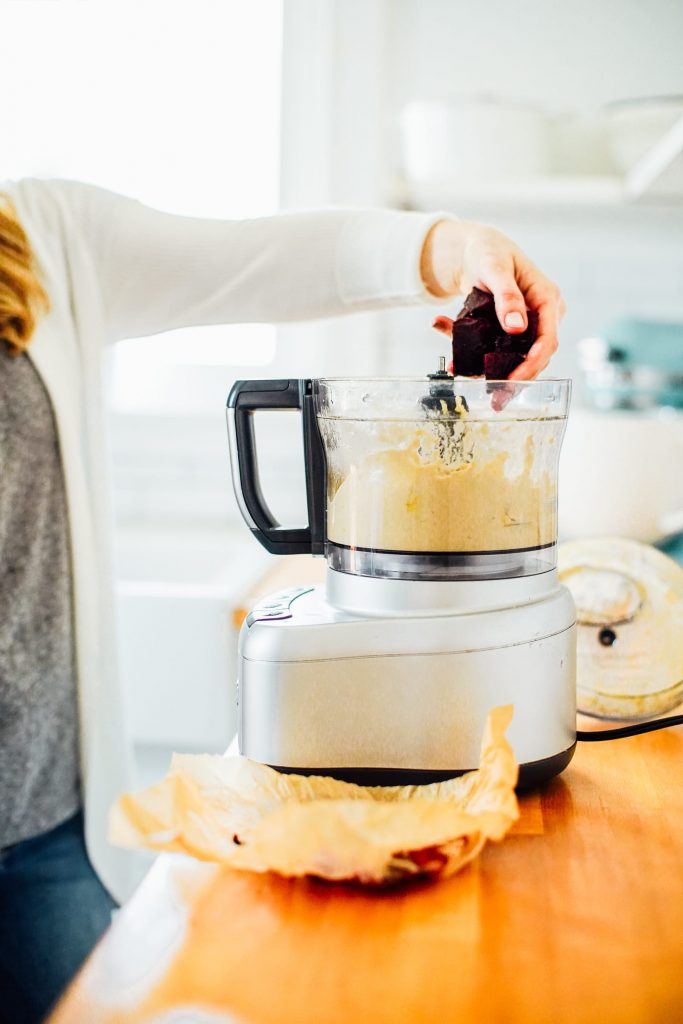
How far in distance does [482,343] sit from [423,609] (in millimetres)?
182

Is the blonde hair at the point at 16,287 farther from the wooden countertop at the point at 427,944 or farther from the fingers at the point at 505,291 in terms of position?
the wooden countertop at the point at 427,944

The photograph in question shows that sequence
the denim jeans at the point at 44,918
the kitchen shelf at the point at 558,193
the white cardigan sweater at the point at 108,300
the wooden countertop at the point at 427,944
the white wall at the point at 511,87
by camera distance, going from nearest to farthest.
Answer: the wooden countertop at the point at 427,944, the denim jeans at the point at 44,918, the white cardigan sweater at the point at 108,300, the kitchen shelf at the point at 558,193, the white wall at the point at 511,87

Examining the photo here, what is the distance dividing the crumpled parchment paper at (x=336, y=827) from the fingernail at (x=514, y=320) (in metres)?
0.24

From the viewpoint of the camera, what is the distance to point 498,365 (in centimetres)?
60

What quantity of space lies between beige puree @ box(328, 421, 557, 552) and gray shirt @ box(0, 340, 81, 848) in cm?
48

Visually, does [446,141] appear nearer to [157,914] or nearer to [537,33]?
[537,33]

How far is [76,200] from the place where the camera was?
102 centimetres

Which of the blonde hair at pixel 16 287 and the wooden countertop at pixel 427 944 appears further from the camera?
the blonde hair at pixel 16 287

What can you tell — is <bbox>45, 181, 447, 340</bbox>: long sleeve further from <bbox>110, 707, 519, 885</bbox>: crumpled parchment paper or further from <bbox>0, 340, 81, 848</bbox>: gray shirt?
<bbox>110, 707, 519, 885</bbox>: crumpled parchment paper

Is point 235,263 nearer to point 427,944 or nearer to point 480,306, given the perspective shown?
point 480,306

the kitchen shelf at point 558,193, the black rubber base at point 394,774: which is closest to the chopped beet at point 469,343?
the black rubber base at point 394,774

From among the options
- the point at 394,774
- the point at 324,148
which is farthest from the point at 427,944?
the point at 324,148

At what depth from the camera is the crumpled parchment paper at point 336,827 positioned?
46cm

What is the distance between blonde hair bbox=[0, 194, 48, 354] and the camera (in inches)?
36.0
